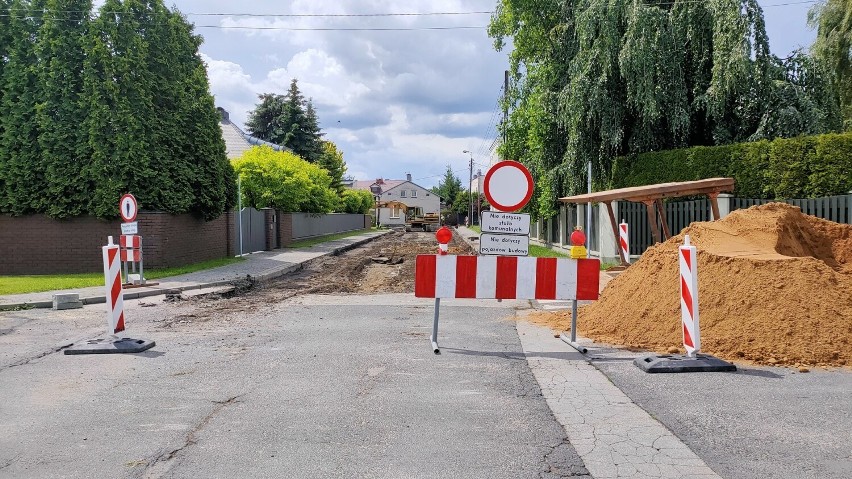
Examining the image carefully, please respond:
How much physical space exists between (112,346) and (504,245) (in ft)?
15.6

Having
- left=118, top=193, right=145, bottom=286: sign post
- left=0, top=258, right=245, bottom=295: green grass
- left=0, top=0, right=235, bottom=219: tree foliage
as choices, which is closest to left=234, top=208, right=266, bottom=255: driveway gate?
left=0, top=258, right=245, bottom=295: green grass

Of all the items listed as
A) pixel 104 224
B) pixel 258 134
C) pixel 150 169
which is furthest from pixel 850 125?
pixel 258 134

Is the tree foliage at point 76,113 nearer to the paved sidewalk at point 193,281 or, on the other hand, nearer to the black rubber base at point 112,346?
the paved sidewalk at point 193,281

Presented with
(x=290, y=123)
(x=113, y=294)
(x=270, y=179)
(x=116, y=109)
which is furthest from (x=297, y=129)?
(x=113, y=294)

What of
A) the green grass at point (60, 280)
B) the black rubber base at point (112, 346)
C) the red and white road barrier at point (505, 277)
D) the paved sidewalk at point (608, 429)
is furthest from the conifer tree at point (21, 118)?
the paved sidewalk at point (608, 429)

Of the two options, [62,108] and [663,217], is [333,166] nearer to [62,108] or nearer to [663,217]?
[62,108]

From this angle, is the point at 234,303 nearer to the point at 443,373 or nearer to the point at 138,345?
the point at 138,345

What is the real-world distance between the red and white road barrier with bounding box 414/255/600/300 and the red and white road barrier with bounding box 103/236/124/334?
365cm

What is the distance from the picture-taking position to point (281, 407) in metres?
5.00

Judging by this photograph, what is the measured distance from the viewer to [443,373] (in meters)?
6.18

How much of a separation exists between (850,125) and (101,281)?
24.8m

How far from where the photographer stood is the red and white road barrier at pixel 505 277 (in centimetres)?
733

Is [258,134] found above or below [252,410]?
above

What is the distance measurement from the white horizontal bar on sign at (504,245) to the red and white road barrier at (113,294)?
14.4 feet
